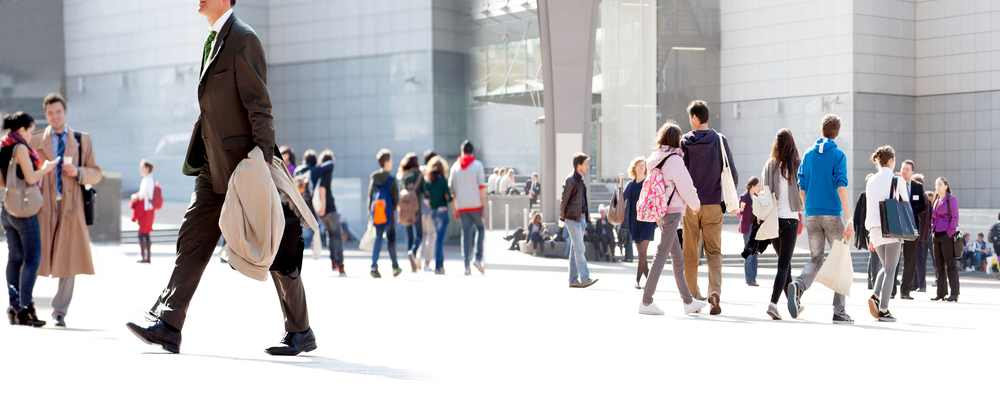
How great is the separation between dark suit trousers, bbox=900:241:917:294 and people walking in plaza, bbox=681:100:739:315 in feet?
13.2

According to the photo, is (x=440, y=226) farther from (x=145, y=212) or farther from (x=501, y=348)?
(x=501, y=348)

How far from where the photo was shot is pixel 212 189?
478 centimetres

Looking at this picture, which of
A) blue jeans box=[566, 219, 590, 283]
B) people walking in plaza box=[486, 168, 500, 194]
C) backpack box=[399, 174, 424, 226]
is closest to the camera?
blue jeans box=[566, 219, 590, 283]

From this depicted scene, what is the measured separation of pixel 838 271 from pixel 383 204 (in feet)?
20.8

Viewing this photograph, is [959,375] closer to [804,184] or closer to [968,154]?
[804,184]

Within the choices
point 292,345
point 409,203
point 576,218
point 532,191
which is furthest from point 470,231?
point 292,345

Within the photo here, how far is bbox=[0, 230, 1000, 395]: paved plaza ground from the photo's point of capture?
4227mm

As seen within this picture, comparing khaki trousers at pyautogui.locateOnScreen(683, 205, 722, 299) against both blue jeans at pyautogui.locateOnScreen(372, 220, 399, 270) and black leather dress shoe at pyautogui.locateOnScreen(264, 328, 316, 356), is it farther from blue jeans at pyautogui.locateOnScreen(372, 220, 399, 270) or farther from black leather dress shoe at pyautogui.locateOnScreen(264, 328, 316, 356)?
blue jeans at pyautogui.locateOnScreen(372, 220, 399, 270)

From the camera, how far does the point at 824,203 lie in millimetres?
6996

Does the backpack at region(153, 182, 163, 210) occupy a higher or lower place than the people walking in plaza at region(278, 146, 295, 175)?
lower

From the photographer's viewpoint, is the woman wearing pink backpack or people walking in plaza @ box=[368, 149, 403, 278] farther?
people walking in plaza @ box=[368, 149, 403, 278]

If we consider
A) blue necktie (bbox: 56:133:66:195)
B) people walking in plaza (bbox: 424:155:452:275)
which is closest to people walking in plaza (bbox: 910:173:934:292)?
people walking in plaza (bbox: 424:155:452:275)

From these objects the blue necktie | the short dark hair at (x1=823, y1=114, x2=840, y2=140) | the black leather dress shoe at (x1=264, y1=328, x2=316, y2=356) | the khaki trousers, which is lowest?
the black leather dress shoe at (x1=264, y1=328, x2=316, y2=356)

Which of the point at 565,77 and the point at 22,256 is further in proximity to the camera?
the point at 565,77
